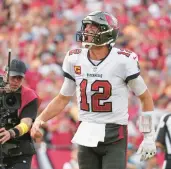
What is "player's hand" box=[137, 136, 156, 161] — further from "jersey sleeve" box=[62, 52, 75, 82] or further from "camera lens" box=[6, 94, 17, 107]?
"camera lens" box=[6, 94, 17, 107]

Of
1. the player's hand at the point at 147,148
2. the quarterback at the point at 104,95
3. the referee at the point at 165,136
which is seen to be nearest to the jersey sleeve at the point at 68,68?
the quarterback at the point at 104,95

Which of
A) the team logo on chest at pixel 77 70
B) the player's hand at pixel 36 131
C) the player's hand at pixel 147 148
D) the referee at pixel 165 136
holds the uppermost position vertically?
the team logo on chest at pixel 77 70

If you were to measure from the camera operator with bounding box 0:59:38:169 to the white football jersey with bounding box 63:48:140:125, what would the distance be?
2.95 ft

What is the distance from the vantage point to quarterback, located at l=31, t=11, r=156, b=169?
727 cm

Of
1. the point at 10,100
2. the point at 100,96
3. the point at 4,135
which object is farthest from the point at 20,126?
the point at 100,96

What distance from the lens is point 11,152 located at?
8.18m

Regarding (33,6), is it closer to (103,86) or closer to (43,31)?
(43,31)

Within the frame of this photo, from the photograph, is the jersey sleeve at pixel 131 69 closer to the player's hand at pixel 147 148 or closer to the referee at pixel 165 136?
the player's hand at pixel 147 148

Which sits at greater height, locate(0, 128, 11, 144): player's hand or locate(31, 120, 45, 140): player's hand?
locate(31, 120, 45, 140): player's hand

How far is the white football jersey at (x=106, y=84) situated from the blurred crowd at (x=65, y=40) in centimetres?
481

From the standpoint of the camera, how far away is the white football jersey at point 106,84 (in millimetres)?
7238

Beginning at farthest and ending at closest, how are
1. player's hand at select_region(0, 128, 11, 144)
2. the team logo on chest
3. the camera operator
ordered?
1. the camera operator
2. player's hand at select_region(0, 128, 11, 144)
3. the team logo on chest

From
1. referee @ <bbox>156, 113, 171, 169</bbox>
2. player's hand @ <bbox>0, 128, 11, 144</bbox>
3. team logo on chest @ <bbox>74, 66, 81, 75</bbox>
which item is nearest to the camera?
team logo on chest @ <bbox>74, 66, 81, 75</bbox>

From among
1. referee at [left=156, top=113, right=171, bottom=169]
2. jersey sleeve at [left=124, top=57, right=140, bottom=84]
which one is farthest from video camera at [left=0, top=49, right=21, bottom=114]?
referee at [left=156, top=113, right=171, bottom=169]
